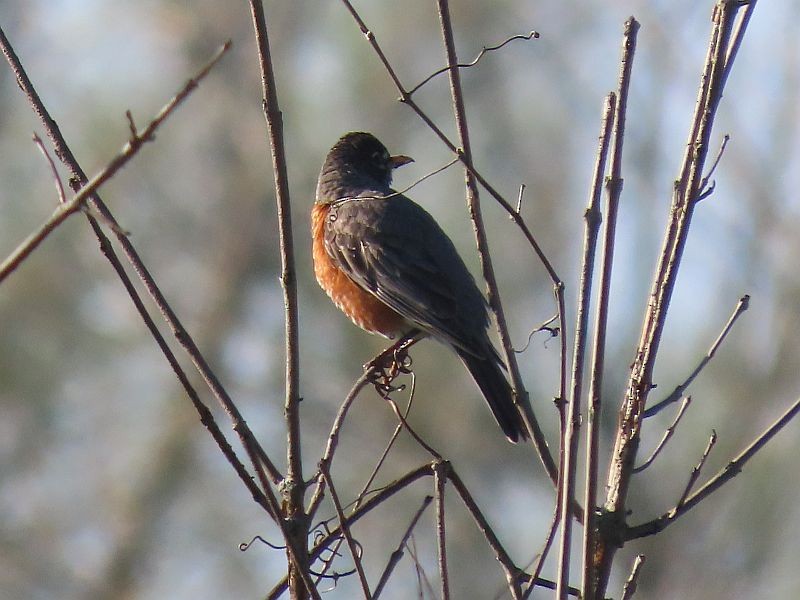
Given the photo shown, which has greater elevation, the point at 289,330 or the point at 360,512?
the point at 289,330

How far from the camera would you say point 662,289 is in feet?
8.18

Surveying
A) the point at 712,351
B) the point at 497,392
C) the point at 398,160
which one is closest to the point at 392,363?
the point at 497,392

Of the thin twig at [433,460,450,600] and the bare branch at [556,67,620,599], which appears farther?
the thin twig at [433,460,450,600]

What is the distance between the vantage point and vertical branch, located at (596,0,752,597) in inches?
96.8

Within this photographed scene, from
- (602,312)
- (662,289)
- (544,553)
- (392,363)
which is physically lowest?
(544,553)

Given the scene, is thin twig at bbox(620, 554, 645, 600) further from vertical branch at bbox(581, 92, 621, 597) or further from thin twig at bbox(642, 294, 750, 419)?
thin twig at bbox(642, 294, 750, 419)

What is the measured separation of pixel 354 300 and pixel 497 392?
99cm

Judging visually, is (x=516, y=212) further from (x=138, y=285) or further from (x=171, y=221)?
(x=171, y=221)

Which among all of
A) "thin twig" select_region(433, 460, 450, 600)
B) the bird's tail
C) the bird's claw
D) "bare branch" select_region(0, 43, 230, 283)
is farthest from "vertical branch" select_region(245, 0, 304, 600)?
the bird's tail

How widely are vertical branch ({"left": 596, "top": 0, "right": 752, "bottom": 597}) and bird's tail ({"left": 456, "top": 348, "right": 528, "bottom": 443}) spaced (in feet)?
4.79

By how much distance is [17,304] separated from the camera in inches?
541

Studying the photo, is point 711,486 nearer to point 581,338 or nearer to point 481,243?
point 581,338

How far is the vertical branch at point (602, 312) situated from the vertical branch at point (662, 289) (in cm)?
15

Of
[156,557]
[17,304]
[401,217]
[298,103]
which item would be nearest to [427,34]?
[298,103]
